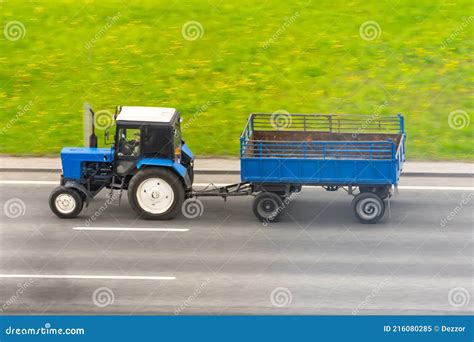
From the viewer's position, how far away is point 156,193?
20.6m

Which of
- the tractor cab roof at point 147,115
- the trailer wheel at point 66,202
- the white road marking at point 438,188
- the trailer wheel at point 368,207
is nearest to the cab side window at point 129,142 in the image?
the tractor cab roof at point 147,115

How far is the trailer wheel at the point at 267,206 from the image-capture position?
20.5m

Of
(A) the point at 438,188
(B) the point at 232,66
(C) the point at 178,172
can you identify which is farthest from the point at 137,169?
(B) the point at 232,66

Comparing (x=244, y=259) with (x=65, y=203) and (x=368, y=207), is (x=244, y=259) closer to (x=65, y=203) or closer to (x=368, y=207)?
(x=368, y=207)

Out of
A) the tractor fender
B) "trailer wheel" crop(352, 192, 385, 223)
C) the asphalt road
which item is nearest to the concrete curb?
the asphalt road

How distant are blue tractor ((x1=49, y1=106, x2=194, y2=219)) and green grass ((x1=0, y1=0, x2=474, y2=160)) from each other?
516 cm

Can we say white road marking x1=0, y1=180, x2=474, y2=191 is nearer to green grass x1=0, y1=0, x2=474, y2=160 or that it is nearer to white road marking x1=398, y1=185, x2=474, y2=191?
white road marking x1=398, y1=185, x2=474, y2=191

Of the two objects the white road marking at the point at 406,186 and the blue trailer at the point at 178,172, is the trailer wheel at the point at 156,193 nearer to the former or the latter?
the blue trailer at the point at 178,172

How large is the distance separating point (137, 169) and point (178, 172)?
929 millimetres

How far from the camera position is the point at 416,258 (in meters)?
18.6

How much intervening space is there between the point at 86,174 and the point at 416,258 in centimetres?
759

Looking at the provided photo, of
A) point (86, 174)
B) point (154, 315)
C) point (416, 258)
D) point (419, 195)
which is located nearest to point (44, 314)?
point (154, 315)

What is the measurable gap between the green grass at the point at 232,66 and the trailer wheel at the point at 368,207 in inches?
208

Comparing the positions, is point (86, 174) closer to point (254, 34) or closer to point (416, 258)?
point (416, 258)
